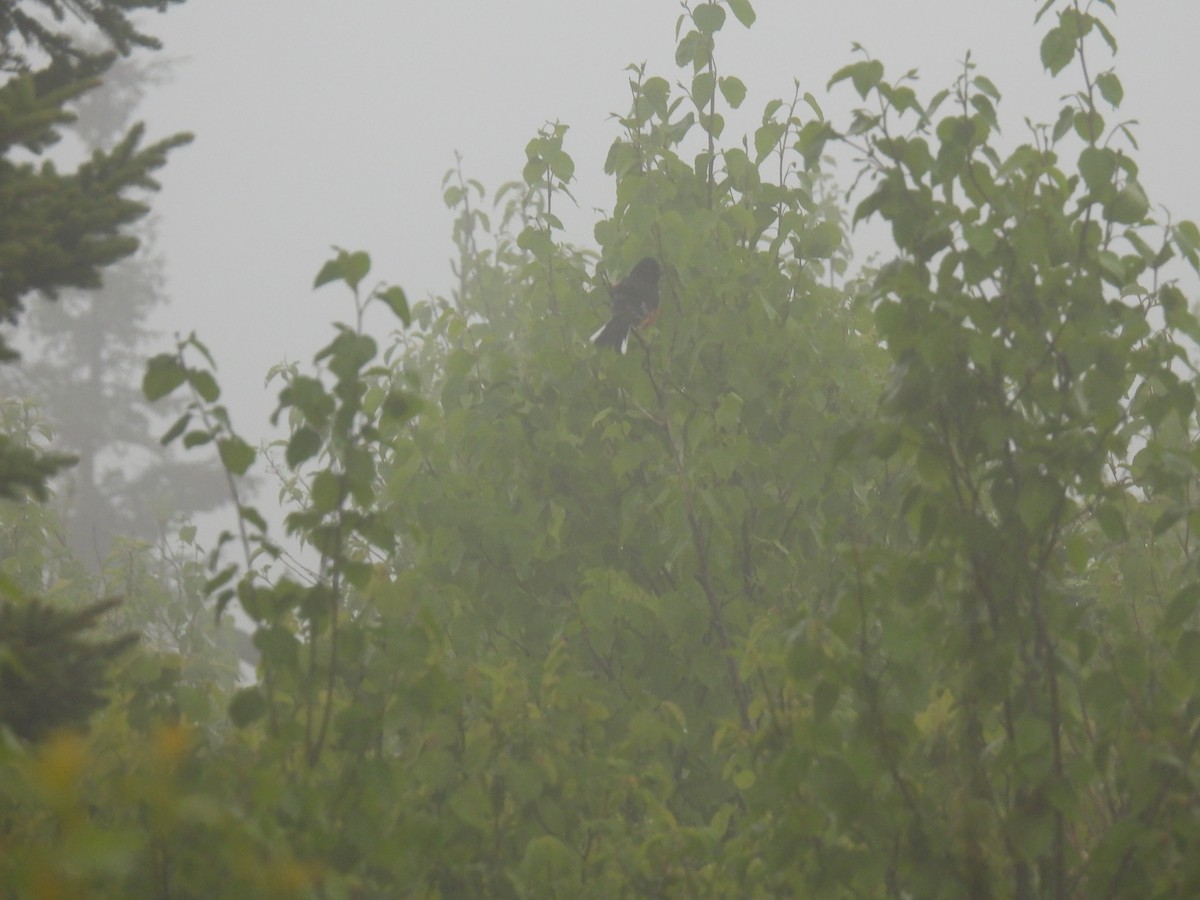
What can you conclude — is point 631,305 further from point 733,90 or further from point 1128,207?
point 1128,207

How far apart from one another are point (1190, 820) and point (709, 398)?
2327 mm

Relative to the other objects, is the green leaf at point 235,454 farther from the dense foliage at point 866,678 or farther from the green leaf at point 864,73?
the green leaf at point 864,73

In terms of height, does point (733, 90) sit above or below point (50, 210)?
above

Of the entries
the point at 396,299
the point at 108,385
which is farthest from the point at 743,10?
the point at 108,385

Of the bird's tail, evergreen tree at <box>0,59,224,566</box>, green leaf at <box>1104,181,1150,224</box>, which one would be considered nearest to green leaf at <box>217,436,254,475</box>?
green leaf at <box>1104,181,1150,224</box>

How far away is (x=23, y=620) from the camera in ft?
7.49

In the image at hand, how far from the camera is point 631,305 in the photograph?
4.88 meters

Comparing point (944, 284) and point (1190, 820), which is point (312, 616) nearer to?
point (944, 284)

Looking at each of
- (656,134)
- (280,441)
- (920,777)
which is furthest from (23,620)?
(656,134)

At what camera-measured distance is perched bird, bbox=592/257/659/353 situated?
4.78m

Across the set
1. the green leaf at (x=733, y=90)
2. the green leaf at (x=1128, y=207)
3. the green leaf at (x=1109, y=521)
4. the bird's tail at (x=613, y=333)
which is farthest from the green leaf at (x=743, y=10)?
the green leaf at (x=1109, y=521)

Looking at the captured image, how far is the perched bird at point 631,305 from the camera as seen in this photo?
4781 millimetres

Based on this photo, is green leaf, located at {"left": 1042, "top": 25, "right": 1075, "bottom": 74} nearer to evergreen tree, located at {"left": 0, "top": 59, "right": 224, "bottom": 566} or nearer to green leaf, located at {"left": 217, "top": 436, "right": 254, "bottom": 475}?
green leaf, located at {"left": 217, "top": 436, "right": 254, "bottom": 475}

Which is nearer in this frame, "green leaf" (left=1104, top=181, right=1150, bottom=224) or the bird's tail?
"green leaf" (left=1104, top=181, right=1150, bottom=224)
